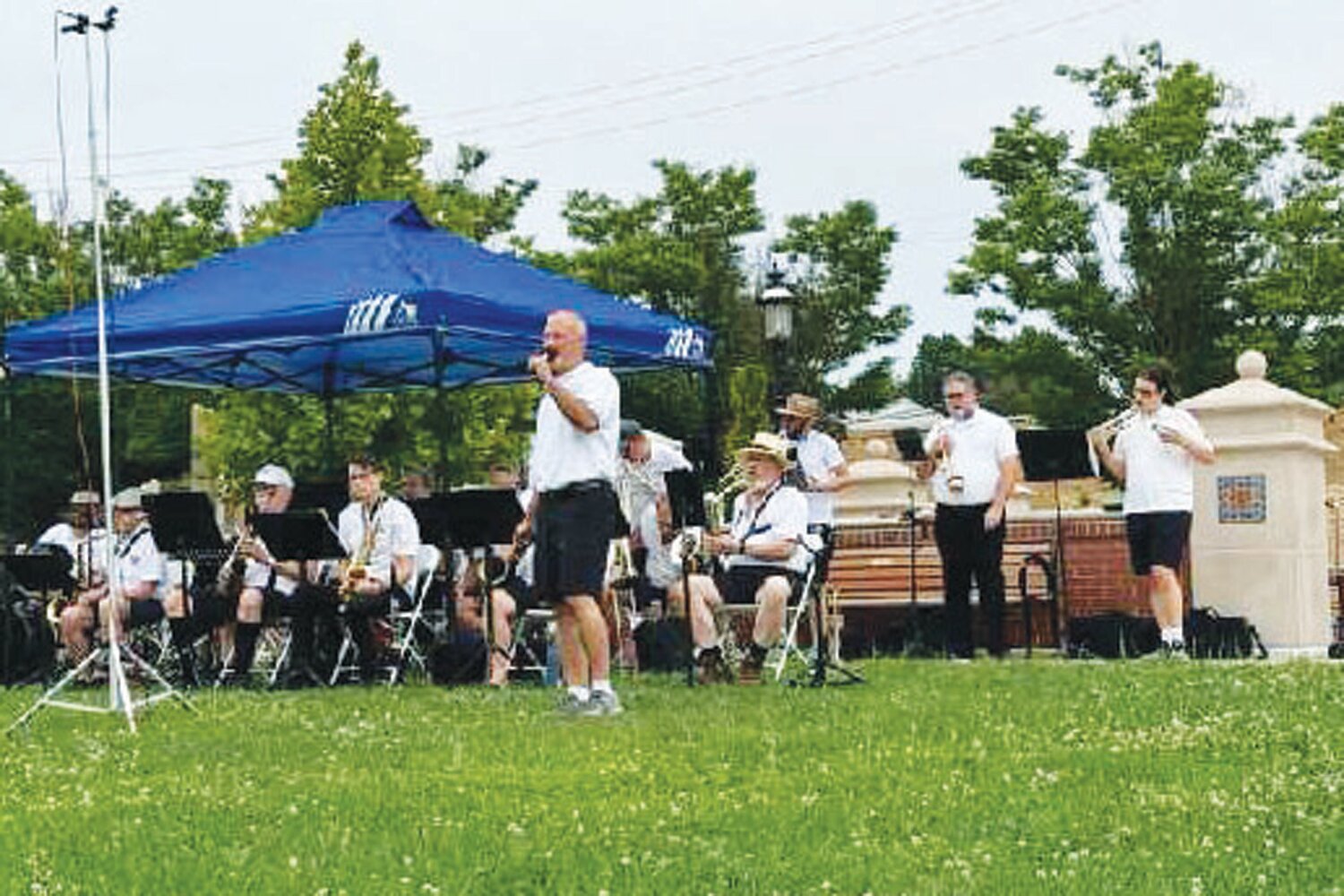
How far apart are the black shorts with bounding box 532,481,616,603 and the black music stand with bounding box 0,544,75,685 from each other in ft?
22.6

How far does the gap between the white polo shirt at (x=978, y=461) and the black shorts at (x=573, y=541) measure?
4687mm

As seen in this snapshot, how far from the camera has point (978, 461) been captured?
1476 centimetres

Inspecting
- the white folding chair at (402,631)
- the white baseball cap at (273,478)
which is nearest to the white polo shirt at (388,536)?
the white folding chair at (402,631)

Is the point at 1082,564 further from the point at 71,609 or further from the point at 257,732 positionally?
the point at 257,732

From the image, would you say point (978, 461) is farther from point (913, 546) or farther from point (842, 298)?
point (842, 298)

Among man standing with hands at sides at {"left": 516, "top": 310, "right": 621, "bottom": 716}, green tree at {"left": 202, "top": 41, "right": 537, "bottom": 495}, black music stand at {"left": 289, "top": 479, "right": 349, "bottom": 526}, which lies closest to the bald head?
man standing with hands at sides at {"left": 516, "top": 310, "right": 621, "bottom": 716}

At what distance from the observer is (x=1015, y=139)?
38156mm

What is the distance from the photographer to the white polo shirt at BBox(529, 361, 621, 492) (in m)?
10.6

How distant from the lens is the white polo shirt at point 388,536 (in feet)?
47.5

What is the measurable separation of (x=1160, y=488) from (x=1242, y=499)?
2.93 m

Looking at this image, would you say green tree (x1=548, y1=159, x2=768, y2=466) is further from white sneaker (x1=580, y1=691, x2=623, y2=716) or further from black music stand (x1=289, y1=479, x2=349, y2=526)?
white sneaker (x1=580, y1=691, x2=623, y2=716)

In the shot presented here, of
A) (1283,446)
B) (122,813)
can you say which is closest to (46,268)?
(1283,446)

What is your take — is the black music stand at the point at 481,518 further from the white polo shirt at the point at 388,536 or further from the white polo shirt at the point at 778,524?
the white polo shirt at the point at 778,524

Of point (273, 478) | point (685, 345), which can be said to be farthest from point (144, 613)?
point (685, 345)
